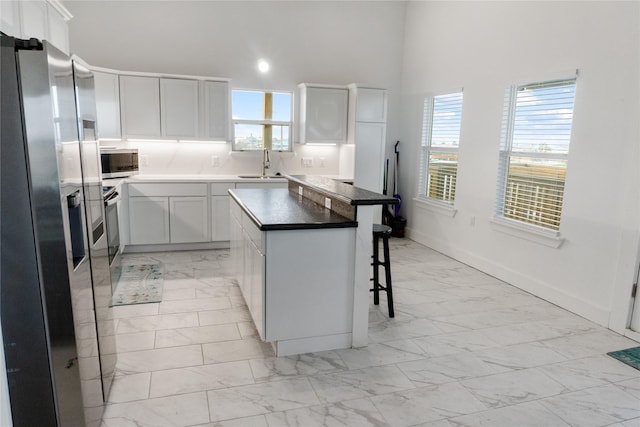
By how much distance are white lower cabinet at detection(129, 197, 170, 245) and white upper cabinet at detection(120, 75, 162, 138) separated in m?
0.83

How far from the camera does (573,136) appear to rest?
3.61 m

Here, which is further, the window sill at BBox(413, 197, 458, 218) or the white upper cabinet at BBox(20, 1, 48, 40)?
the window sill at BBox(413, 197, 458, 218)

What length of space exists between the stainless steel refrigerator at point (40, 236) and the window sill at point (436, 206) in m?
4.36

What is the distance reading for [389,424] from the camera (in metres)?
2.13

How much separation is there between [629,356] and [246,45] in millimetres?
5278

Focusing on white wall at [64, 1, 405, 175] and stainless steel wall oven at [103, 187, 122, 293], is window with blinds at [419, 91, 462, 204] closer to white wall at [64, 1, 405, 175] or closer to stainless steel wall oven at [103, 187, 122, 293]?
white wall at [64, 1, 405, 175]

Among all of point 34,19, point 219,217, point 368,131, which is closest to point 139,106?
point 219,217

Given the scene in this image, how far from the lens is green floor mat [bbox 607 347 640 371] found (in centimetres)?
279

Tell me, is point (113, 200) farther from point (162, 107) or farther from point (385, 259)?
point (385, 259)

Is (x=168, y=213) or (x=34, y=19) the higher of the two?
(x=34, y=19)

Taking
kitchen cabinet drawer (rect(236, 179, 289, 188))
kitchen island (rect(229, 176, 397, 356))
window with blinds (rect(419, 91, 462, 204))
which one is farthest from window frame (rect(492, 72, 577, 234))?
kitchen cabinet drawer (rect(236, 179, 289, 188))

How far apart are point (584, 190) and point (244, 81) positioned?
4.23 m

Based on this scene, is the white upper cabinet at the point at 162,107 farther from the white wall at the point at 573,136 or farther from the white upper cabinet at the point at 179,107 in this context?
the white wall at the point at 573,136

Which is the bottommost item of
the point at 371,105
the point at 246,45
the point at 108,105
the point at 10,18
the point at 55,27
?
the point at 108,105
